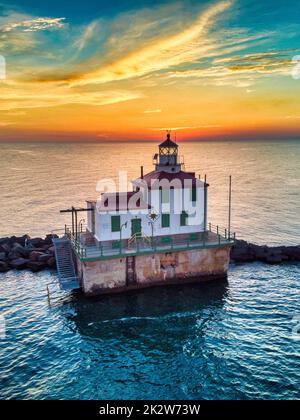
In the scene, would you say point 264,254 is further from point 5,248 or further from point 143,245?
point 5,248

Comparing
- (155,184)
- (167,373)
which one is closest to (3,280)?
(155,184)

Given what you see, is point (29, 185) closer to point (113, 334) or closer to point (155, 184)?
point (155, 184)

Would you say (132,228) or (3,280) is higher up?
(132,228)

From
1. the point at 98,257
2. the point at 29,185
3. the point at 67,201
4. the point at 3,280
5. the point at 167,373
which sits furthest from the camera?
the point at 29,185

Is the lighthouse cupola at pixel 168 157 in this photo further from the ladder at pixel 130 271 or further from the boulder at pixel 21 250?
the boulder at pixel 21 250

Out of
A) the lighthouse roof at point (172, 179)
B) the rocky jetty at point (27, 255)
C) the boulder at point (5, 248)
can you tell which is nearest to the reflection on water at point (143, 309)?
the rocky jetty at point (27, 255)

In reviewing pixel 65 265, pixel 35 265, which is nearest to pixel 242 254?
pixel 65 265
